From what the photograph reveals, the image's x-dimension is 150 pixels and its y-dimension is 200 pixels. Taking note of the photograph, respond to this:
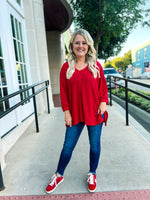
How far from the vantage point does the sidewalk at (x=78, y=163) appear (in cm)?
187

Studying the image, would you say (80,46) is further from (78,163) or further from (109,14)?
(109,14)

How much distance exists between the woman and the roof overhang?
5465 millimetres

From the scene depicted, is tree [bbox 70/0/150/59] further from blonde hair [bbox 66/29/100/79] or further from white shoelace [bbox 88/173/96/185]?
white shoelace [bbox 88/173/96/185]

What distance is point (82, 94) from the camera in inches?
64.8

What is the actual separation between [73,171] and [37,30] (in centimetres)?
414

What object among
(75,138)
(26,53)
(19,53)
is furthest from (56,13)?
(75,138)

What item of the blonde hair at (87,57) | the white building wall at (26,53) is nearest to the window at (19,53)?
the white building wall at (26,53)

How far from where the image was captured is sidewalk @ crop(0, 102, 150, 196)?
187 centimetres

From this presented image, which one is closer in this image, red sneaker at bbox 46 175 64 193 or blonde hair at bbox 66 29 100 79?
blonde hair at bbox 66 29 100 79

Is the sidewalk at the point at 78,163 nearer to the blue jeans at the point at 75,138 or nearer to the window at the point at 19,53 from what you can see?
the blue jeans at the point at 75,138

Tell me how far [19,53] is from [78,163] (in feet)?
10.0

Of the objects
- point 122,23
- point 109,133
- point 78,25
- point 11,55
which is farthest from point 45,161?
point 78,25

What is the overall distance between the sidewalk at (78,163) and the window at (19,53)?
141 cm

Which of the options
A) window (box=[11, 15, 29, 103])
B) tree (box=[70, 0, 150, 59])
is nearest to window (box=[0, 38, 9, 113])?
window (box=[11, 15, 29, 103])
